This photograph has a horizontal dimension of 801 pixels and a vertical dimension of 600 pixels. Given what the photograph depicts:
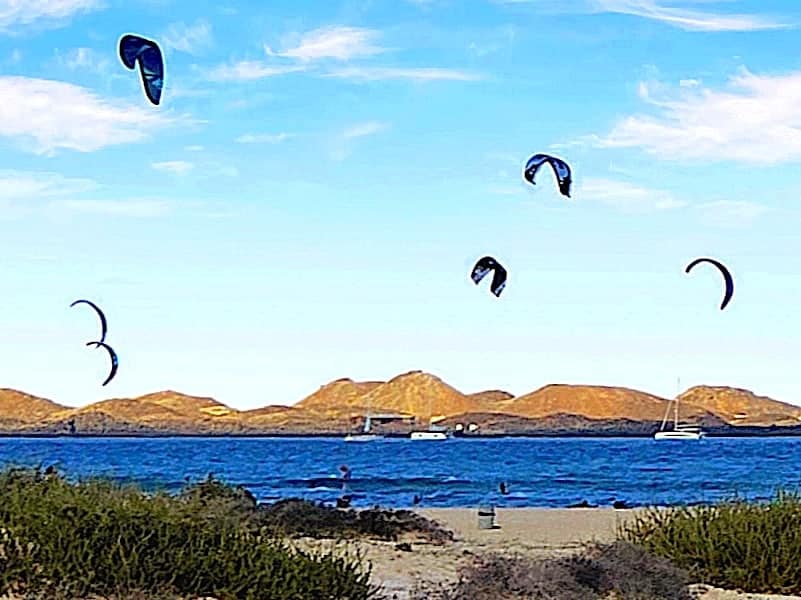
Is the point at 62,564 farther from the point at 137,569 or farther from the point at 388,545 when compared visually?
the point at 388,545

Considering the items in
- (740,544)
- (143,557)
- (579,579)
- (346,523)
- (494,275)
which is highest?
(494,275)

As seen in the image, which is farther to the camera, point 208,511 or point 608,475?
point 608,475

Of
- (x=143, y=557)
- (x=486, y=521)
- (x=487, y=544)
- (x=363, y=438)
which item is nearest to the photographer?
(x=143, y=557)

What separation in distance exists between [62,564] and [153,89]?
4931 millimetres

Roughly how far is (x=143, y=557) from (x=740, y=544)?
7.44 m

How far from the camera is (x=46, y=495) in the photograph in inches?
589

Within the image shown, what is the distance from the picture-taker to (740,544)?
1775 centimetres

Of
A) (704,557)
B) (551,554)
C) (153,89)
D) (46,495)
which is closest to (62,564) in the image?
(46,495)

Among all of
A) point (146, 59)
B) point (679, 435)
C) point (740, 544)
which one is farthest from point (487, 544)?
point (679, 435)

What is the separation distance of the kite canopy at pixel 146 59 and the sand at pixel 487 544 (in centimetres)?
625

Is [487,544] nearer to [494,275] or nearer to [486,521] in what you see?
[486,521]

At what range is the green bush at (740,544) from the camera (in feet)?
56.5

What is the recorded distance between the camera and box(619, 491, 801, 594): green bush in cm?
1724

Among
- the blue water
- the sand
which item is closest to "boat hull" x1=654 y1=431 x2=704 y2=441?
the blue water
